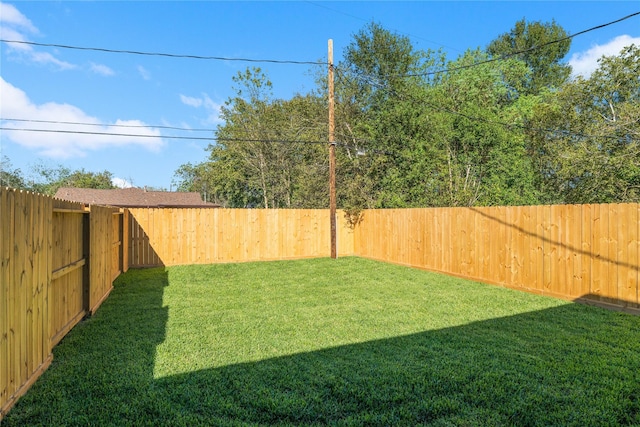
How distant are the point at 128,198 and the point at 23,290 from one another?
1205 inches

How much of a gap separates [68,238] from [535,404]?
191 inches

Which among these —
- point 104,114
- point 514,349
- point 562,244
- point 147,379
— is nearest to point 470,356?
point 514,349

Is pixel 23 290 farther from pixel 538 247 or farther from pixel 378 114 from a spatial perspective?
pixel 378 114

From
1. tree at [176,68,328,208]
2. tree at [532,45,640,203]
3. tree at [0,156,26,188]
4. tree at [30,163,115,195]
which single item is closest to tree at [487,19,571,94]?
tree at [532,45,640,203]

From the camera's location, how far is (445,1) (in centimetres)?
1405

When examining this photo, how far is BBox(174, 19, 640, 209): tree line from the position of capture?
1366 centimetres

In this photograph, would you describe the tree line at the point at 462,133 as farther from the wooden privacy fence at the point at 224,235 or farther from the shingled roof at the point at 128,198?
the shingled roof at the point at 128,198

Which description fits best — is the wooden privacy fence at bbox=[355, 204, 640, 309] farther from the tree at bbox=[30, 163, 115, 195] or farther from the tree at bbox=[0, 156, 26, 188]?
the tree at bbox=[30, 163, 115, 195]

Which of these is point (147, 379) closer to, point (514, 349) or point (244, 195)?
point (514, 349)

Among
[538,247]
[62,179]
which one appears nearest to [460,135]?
[538,247]

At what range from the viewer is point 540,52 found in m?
23.8

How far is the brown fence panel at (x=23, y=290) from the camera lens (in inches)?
91.0

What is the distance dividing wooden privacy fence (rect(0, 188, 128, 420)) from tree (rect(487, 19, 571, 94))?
25.3 metres

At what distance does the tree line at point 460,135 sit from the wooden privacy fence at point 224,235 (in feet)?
6.16
